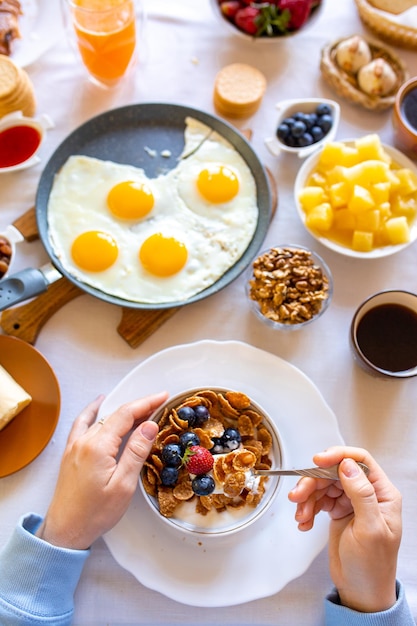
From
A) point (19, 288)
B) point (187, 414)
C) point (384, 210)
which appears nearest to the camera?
point (187, 414)

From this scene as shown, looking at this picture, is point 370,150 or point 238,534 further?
point 370,150

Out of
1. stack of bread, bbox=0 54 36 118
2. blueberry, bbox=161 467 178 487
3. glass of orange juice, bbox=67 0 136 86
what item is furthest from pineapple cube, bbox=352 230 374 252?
stack of bread, bbox=0 54 36 118

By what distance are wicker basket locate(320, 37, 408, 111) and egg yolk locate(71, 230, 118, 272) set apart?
89 centimetres

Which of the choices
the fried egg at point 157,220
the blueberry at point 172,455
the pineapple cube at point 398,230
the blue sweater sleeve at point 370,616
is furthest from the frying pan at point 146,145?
the blue sweater sleeve at point 370,616

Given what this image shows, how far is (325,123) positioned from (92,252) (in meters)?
0.80

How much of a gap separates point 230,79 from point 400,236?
28.2 inches

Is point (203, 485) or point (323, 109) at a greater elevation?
point (323, 109)

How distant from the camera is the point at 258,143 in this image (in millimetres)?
1843

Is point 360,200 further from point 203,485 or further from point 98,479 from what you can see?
point 98,479

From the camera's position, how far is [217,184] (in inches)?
68.1

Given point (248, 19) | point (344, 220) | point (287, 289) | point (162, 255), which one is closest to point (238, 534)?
point (287, 289)

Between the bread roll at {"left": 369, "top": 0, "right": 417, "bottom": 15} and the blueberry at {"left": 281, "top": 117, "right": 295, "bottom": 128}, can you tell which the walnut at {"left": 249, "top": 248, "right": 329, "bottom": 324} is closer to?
the blueberry at {"left": 281, "top": 117, "right": 295, "bottom": 128}

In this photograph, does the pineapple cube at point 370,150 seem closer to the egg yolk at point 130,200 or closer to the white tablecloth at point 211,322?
the white tablecloth at point 211,322

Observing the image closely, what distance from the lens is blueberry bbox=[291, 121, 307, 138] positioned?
174cm
